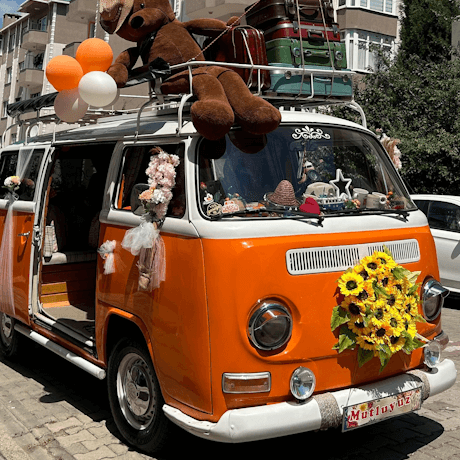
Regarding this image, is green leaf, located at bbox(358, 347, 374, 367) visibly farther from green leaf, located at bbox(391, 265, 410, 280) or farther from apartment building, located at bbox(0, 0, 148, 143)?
apartment building, located at bbox(0, 0, 148, 143)

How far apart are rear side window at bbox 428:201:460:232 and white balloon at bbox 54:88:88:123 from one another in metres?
6.57

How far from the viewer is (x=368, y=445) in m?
4.64

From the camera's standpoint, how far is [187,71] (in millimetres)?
4547

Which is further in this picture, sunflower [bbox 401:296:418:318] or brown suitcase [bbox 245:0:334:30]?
brown suitcase [bbox 245:0:334:30]

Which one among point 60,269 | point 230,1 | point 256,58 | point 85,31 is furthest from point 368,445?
point 85,31

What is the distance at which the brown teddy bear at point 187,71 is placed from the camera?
3.98 meters

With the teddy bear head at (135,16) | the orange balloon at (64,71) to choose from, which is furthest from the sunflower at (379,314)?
the orange balloon at (64,71)

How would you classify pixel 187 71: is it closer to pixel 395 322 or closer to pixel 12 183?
pixel 395 322

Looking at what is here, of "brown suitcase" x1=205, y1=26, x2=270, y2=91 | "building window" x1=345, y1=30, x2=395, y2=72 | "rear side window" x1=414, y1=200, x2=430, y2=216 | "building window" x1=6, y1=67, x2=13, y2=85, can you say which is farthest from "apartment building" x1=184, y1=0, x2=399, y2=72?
"building window" x1=6, y1=67, x2=13, y2=85

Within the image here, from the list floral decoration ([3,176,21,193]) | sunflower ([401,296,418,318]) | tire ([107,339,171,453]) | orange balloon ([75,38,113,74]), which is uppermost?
orange balloon ([75,38,113,74])

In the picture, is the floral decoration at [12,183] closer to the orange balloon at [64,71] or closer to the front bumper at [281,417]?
the orange balloon at [64,71]

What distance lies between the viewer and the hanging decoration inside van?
405 cm

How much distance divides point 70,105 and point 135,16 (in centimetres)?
95

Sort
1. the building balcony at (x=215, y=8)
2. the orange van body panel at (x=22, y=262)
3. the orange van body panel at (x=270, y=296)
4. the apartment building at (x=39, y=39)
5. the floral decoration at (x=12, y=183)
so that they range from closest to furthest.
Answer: the orange van body panel at (x=270, y=296)
the orange van body panel at (x=22, y=262)
the floral decoration at (x=12, y=183)
the building balcony at (x=215, y=8)
the apartment building at (x=39, y=39)
